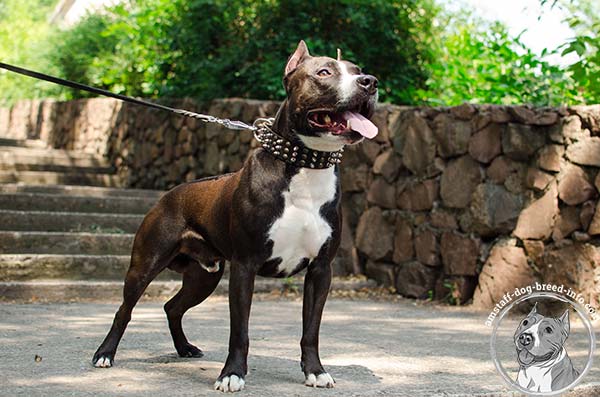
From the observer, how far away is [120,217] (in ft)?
29.8

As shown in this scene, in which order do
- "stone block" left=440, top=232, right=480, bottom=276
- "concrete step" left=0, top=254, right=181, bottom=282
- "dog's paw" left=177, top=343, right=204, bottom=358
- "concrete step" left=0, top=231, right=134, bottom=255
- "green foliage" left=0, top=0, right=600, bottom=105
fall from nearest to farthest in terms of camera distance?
1. "dog's paw" left=177, top=343, right=204, bottom=358
2. "stone block" left=440, top=232, right=480, bottom=276
3. "concrete step" left=0, top=254, right=181, bottom=282
4. "concrete step" left=0, top=231, right=134, bottom=255
5. "green foliage" left=0, top=0, right=600, bottom=105

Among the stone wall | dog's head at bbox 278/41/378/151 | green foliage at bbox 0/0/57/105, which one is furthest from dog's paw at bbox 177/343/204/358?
green foliage at bbox 0/0/57/105

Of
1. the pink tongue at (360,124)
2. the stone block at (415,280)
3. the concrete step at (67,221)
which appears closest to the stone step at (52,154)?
the concrete step at (67,221)

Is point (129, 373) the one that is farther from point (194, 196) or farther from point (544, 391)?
point (544, 391)

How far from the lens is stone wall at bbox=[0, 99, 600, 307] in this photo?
6.55 metres

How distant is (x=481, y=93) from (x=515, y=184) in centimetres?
203

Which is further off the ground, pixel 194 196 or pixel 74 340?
pixel 194 196

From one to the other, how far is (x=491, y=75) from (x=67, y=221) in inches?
183

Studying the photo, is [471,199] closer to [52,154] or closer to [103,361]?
[103,361]

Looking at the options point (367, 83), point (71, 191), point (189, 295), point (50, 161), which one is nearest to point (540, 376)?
point (367, 83)

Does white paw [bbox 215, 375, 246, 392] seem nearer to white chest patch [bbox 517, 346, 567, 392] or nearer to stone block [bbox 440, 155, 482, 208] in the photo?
white chest patch [bbox 517, 346, 567, 392]

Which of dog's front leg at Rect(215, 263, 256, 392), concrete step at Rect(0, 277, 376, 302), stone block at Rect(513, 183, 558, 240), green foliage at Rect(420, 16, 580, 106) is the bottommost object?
concrete step at Rect(0, 277, 376, 302)

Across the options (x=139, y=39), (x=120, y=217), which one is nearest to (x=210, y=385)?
(x=120, y=217)

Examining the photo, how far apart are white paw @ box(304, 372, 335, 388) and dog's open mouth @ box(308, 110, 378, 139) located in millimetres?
1099
